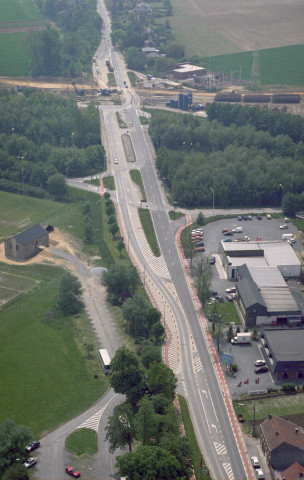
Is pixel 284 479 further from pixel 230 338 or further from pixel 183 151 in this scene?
pixel 183 151

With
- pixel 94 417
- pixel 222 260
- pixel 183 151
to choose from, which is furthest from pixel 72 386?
pixel 183 151

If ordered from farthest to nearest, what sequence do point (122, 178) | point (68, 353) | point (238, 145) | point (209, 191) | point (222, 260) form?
point (238, 145) < point (122, 178) < point (209, 191) < point (222, 260) < point (68, 353)

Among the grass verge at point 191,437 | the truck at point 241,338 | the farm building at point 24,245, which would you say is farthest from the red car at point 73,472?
the farm building at point 24,245

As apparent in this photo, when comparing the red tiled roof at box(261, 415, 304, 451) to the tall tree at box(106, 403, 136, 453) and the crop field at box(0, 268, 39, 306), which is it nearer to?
the tall tree at box(106, 403, 136, 453)

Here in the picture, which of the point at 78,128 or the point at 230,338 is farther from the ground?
the point at 78,128

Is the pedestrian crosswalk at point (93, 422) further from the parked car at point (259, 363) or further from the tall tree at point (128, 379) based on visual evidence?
the parked car at point (259, 363)

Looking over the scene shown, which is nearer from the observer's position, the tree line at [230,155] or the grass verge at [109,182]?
the tree line at [230,155]
